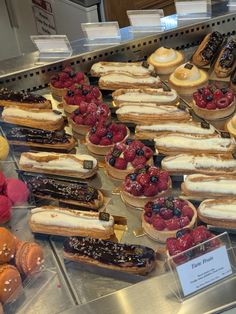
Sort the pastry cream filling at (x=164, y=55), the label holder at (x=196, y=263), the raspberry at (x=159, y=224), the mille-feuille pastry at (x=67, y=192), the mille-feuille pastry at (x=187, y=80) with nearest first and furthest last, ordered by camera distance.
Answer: the label holder at (x=196, y=263), the raspberry at (x=159, y=224), the mille-feuille pastry at (x=67, y=192), the mille-feuille pastry at (x=187, y=80), the pastry cream filling at (x=164, y=55)

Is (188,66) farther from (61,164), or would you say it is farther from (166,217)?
(166,217)

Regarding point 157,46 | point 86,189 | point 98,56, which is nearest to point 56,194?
point 86,189

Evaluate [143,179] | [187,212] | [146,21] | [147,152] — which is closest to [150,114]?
[147,152]

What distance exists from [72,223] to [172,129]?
0.82m

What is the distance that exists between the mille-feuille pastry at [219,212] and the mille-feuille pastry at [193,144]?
413 millimetres

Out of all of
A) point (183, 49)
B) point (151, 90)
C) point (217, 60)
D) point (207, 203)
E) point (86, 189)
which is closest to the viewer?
point (207, 203)

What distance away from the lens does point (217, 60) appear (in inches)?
123

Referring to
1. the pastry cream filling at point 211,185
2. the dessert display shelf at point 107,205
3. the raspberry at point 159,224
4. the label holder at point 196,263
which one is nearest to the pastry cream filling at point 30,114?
the dessert display shelf at point 107,205

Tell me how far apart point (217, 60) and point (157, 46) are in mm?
390

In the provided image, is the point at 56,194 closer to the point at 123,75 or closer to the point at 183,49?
the point at 123,75

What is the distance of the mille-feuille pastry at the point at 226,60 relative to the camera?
3025 mm

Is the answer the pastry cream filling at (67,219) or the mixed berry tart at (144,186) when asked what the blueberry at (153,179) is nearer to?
the mixed berry tart at (144,186)

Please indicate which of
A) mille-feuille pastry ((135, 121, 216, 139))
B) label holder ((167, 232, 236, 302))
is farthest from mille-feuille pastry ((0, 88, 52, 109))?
label holder ((167, 232, 236, 302))

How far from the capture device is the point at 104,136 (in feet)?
8.43
